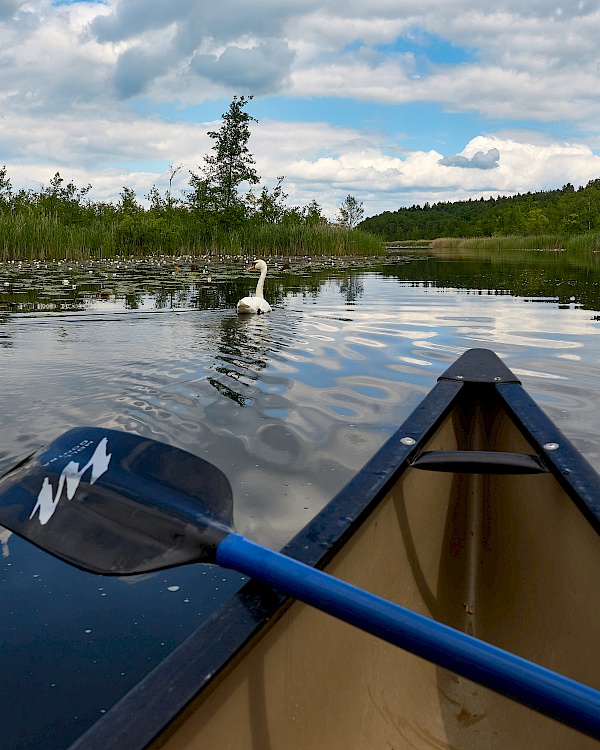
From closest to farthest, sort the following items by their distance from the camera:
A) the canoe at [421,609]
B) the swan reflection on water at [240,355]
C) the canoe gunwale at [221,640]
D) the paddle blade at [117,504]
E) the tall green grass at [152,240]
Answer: the canoe gunwale at [221,640] → the canoe at [421,609] → the paddle blade at [117,504] → the swan reflection on water at [240,355] → the tall green grass at [152,240]

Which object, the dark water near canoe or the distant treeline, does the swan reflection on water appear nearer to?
the dark water near canoe

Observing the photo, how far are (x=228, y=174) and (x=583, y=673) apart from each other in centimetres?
2481

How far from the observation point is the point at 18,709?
56.4 inches

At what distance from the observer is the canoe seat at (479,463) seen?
4.77 ft

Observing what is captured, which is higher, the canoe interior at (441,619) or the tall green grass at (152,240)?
the tall green grass at (152,240)

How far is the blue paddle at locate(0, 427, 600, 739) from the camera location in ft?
3.04

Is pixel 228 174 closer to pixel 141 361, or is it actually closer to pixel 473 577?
pixel 141 361

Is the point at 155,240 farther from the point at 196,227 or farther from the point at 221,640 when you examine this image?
the point at 221,640

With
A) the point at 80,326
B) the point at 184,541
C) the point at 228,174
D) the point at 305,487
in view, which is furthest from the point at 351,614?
the point at 228,174

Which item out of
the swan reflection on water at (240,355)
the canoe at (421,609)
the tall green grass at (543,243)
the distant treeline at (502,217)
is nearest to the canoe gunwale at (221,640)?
the canoe at (421,609)

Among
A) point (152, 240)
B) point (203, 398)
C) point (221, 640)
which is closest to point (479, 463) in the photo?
point (221, 640)

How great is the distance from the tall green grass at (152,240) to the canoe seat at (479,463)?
1617 centimetres

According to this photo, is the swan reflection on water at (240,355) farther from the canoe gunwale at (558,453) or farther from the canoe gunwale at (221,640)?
the canoe gunwale at (221,640)

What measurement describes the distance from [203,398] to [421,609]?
8.12ft
